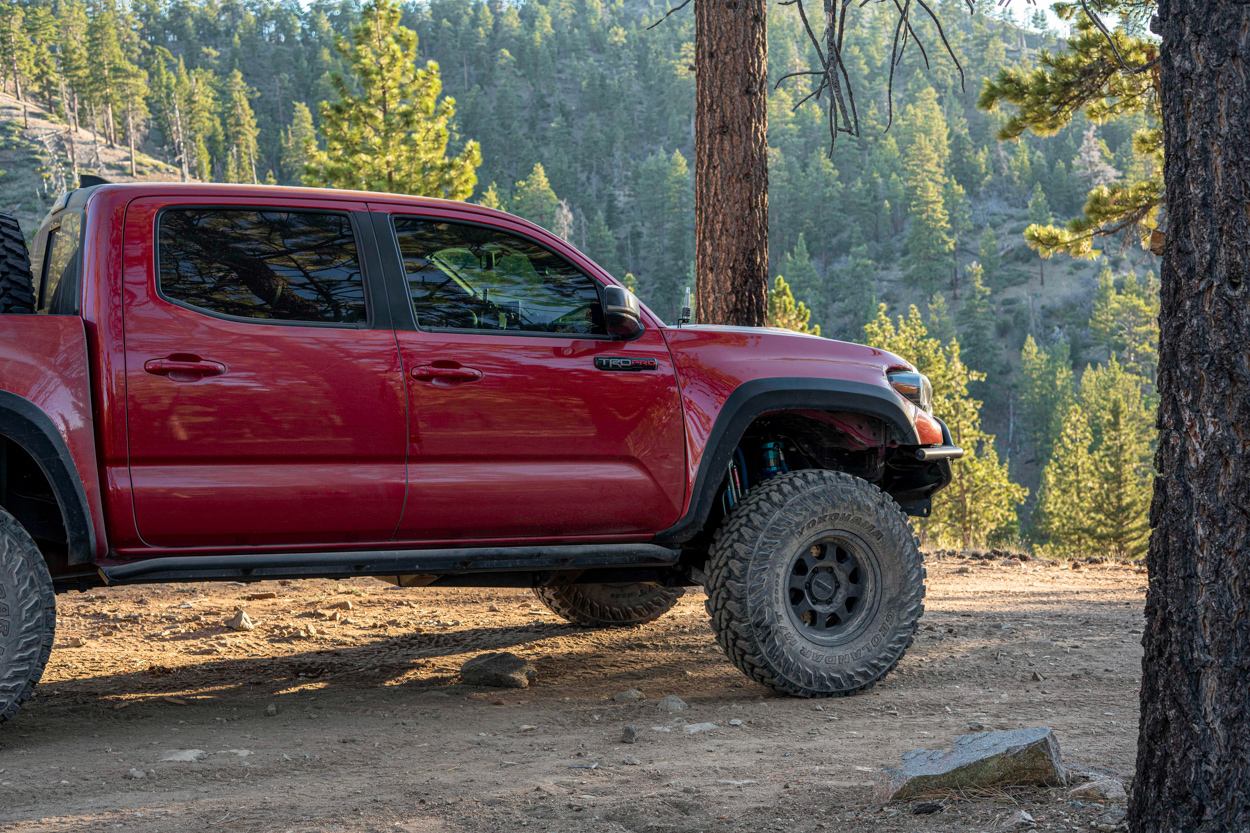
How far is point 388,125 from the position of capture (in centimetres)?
2803

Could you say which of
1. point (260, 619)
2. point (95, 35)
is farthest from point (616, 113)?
point (260, 619)

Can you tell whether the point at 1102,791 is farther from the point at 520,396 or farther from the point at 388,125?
the point at 388,125

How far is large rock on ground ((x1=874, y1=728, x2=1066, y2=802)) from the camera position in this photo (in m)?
3.22

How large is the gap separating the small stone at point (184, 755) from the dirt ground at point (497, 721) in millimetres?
49

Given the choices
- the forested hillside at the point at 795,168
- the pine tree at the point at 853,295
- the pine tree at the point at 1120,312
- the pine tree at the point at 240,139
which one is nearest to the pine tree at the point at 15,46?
the forested hillside at the point at 795,168

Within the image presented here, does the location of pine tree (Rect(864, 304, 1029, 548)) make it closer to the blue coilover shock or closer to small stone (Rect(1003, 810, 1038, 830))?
the blue coilover shock

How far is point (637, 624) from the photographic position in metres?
6.50

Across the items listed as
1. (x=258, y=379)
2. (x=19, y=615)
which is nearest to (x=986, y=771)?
(x=258, y=379)

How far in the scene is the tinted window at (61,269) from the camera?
157 inches

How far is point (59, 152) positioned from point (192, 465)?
120 meters

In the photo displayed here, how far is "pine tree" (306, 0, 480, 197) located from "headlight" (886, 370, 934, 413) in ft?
76.2

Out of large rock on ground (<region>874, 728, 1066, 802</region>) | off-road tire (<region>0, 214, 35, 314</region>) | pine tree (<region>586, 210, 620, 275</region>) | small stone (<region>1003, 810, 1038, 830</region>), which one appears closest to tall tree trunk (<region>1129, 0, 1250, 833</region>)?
small stone (<region>1003, 810, 1038, 830</region>)

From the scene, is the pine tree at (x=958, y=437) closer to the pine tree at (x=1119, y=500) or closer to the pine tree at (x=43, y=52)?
the pine tree at (x=1119, y=500)

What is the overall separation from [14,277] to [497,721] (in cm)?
265
